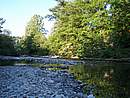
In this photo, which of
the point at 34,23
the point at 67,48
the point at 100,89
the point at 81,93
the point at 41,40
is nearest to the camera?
the point at 81,93

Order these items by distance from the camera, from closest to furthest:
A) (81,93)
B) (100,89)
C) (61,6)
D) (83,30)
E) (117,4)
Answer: (81,93) → (100,89) → (117,4) → (83,30) → (61,6)

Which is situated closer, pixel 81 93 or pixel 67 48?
pixel 81 93

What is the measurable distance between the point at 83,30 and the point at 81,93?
1627 inches

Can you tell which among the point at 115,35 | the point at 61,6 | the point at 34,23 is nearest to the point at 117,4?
the point at 115,35

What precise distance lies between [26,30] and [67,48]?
6252cm

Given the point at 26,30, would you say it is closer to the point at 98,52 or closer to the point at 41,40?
the point at 41,40

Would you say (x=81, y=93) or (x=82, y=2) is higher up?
(x=82, y=2)

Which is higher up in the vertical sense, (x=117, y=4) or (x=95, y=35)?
(x=117, y=4)

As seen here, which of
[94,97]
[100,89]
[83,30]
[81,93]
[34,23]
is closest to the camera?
[94,97]

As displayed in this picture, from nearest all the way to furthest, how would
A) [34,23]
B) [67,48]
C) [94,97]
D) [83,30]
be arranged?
[94,97] → [83,30] → [67,48] → [34,23]

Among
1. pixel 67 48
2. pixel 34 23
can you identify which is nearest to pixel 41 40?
pixel 34 23

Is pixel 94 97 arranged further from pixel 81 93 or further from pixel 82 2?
pixel 82 2

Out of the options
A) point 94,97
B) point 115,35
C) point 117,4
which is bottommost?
point 94,97

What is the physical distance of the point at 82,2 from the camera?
56625mm
